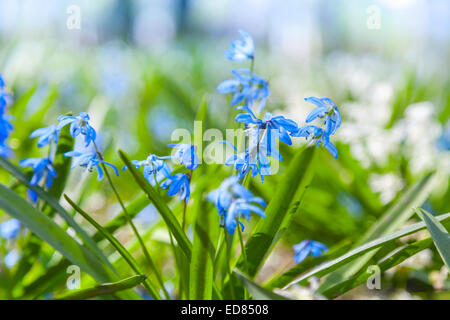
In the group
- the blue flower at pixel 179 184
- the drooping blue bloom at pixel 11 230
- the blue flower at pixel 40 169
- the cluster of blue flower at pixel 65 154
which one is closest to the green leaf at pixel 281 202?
the blue flower at pixel 179 184

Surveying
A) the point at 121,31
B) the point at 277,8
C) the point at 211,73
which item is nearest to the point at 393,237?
the point at 211,73

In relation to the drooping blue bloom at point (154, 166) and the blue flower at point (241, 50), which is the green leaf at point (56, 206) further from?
the blue flower at point (241, 50)

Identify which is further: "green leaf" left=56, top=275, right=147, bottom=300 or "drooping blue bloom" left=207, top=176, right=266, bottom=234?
"green leaf" left=56, top=275, right=147, bottom=300

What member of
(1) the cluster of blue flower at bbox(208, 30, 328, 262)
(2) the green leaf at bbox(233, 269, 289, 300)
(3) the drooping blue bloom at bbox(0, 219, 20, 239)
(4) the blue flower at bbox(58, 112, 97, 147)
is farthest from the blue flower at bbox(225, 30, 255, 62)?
(3) the drooping blue bloom at bbox(0, 219, 20, 239)

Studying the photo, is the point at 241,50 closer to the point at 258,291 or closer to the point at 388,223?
the point at 258,291

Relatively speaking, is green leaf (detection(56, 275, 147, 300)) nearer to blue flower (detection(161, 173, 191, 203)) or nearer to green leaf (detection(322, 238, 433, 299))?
blue flower (detection(161, 173, 191, 203))

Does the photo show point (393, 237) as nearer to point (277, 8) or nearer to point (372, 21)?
point (372, 21)
